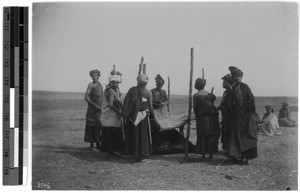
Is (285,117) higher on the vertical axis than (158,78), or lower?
lower

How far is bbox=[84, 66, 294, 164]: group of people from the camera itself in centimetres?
712

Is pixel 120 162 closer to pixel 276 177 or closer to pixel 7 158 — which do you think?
pixel 7 158

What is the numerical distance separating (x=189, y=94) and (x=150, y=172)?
1239 mm

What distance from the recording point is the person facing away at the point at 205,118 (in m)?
7.12

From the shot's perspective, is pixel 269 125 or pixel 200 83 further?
pixel 269 125

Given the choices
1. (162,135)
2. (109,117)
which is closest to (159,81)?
(162,135)

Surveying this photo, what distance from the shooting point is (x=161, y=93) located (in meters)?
7.28

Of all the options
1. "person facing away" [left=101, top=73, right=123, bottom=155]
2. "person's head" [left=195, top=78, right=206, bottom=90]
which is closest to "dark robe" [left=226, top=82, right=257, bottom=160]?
"person's head" [left=195, top=78, right=206, bottom=90]

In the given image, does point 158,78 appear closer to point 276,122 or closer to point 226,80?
point 226,80

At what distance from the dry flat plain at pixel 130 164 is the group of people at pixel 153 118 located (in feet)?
0.42

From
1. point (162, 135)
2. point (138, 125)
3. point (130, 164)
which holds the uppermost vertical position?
point (138, 125)

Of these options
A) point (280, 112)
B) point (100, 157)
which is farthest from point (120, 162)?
point (280, 112)

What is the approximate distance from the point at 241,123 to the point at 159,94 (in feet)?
4.07

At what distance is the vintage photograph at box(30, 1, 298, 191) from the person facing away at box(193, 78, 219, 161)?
0.6 inches
